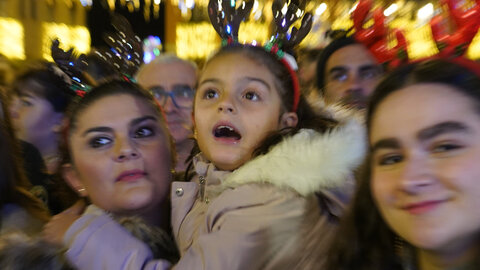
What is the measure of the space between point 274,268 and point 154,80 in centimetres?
168

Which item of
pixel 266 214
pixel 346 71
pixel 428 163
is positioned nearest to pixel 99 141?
pixel 266 214

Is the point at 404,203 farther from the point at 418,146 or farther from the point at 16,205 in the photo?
the point at 16,205

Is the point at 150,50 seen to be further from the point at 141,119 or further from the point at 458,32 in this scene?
the point at 458,32

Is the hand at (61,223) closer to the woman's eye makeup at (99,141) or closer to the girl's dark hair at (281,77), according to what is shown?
the woman's eye makeup at (99,141)

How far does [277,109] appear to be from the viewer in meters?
1.74

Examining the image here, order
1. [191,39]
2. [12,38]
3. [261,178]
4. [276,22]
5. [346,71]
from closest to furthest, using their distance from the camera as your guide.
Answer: [261,178] < [276,22] < [346,71] < [12,38] < [191,39]

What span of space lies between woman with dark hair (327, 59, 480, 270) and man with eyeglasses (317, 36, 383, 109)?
1.31 meters

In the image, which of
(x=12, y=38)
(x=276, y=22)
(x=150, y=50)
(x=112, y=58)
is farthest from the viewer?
(x=12, y=38)

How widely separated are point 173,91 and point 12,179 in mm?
1155

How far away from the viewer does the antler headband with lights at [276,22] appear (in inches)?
73.2

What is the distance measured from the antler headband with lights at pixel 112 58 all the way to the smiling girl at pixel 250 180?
17.5 inches

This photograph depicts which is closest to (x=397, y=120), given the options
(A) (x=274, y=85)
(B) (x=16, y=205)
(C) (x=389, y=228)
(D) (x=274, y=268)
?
(C) (x=389, y=228)

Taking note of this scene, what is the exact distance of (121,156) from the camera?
5.75 feet

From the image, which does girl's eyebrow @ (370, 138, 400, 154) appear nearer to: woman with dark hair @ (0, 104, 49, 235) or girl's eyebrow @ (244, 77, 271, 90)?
girl's eyebrow @ (244, 77, 271, 90)
